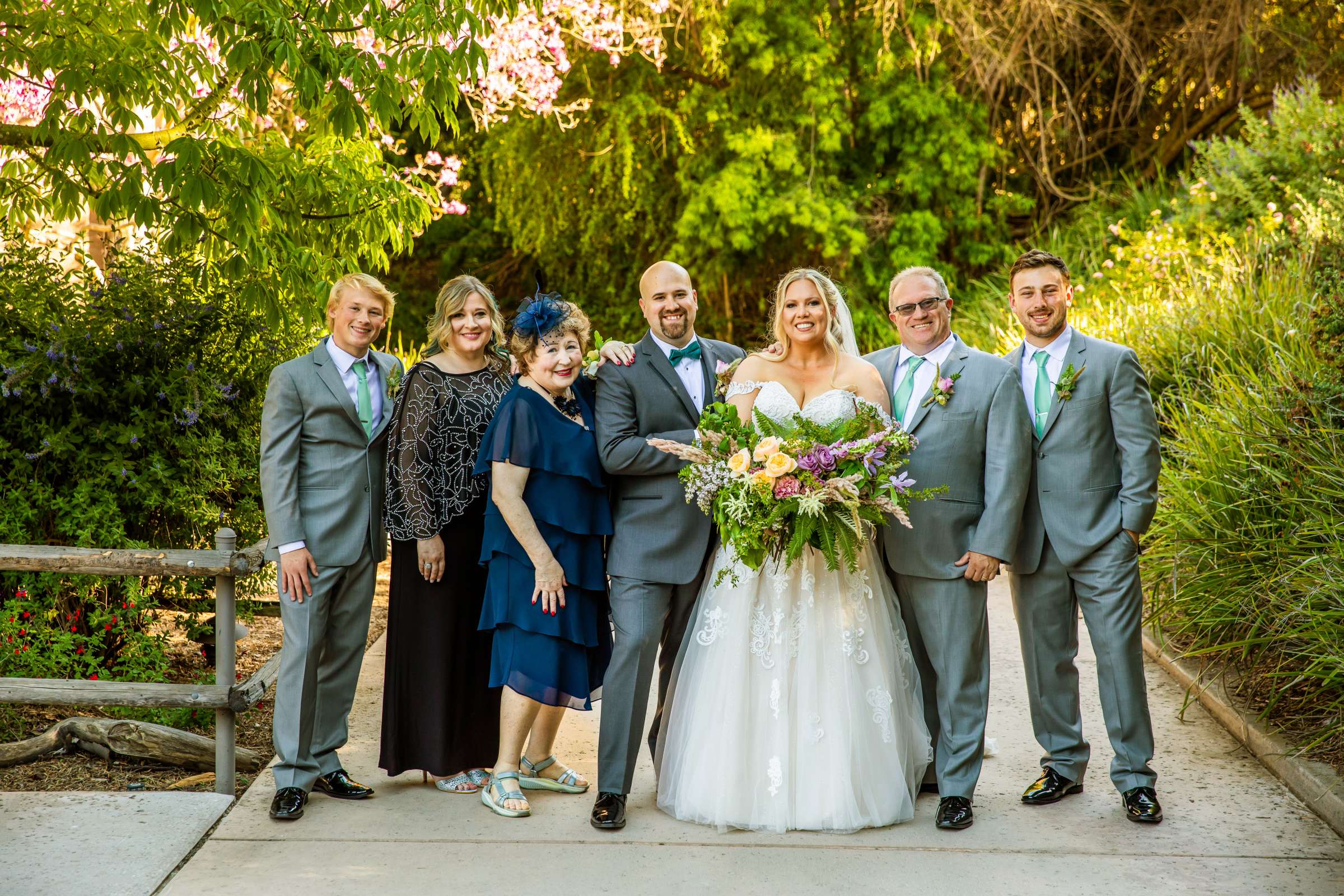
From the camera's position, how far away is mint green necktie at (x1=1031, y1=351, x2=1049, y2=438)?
4.77 meters

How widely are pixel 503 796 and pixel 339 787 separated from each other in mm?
702

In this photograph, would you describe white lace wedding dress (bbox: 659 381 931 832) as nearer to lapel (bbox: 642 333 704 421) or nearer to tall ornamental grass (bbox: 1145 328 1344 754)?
lapel (bbox: 642 333 704 421)

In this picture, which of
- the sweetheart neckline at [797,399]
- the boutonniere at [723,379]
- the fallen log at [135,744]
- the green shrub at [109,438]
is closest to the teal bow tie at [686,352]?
the boutonniere at [723,379]

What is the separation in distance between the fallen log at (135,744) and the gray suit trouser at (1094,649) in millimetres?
3520

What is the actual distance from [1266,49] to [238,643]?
1449cm

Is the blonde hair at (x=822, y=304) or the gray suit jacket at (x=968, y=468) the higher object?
the blonde hair at (x=822, y=304)

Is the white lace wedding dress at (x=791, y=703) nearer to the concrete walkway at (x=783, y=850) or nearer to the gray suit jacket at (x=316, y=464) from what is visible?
the concrete walkway at (x=783, y=850)

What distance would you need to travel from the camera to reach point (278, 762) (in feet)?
15.3

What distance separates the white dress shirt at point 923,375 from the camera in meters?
4.79

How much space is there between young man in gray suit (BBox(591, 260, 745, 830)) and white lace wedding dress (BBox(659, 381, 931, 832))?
155 millimetres

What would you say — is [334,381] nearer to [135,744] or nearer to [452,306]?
[452,306]

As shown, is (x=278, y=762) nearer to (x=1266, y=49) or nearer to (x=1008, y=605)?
(x=1008, y=605)

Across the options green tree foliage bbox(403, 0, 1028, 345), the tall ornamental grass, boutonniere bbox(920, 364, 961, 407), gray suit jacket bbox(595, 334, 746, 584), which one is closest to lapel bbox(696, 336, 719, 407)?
gray suit jacket bbox(595, 334, 746, 584)

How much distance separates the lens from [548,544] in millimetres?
4629
